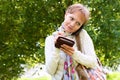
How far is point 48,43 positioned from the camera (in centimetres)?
253

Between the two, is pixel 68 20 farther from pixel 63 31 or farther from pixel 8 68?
pixel 8 68

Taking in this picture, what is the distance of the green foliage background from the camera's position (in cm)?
427

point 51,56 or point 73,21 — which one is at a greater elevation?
point 73,21

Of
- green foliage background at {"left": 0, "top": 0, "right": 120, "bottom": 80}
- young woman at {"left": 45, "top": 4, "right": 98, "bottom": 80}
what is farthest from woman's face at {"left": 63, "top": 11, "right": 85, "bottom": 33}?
green foliage background at {"left": 0, "top": 0, "right": 120, "bottom": 80}

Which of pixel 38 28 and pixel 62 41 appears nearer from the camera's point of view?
pixel 62 41

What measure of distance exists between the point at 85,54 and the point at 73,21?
238mm

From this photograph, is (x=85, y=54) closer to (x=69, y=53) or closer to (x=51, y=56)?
(x=69, y=53)

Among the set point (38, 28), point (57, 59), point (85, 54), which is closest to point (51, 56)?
point (57, 59)

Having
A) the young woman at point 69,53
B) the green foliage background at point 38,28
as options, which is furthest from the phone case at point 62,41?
the green foliage background at point 38,28

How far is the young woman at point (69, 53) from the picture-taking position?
8.18ft

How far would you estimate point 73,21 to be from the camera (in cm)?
256

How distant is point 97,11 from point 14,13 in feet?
3.32

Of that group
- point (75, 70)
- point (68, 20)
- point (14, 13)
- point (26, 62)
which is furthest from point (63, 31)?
point (26, 62)

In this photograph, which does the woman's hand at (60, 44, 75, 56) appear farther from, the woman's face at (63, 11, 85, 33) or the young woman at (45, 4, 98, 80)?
the woman's face at (63, 11, 85, 33)
